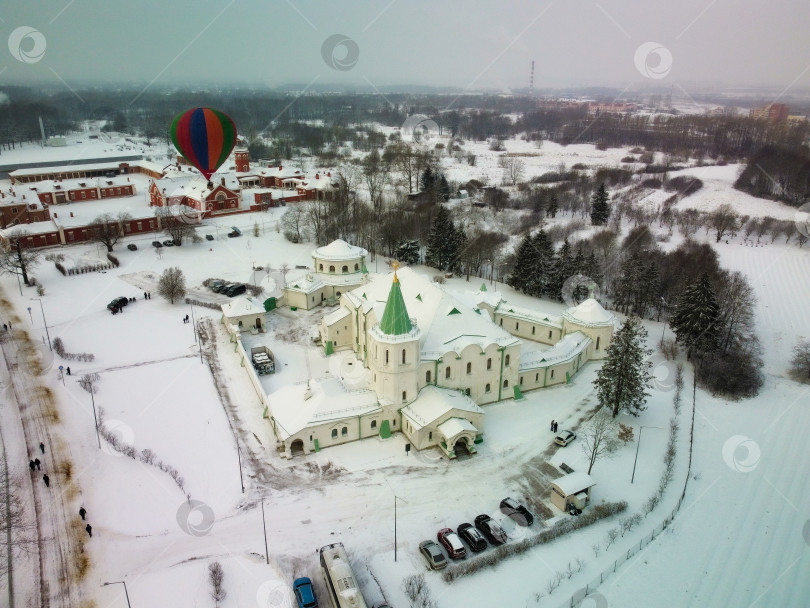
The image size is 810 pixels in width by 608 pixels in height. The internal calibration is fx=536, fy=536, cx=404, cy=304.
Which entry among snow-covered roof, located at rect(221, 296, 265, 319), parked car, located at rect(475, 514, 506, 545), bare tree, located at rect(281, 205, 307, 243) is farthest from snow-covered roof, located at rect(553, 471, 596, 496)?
bare tree, located at rect(281, 205, 307, 243)

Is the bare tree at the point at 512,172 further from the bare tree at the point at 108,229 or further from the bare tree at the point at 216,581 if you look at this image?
the bare tree at the point at 216,581

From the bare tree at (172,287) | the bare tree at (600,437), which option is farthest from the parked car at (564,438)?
the bare tree at (172,287)

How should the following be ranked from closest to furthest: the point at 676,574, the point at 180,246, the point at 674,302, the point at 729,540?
the point at 676,574
the point at 729,540
the point at 674,302
the point at 180,246

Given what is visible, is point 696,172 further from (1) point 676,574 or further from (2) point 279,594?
(2) point 279,594

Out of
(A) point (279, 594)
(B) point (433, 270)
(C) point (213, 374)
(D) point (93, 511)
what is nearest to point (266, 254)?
(B) point (433, 270)

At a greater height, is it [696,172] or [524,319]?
[696,172]

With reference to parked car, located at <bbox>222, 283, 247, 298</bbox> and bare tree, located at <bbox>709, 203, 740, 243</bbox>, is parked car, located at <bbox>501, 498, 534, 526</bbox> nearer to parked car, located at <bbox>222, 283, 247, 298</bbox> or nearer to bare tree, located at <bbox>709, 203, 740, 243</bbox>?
parked car, located at <bbox>222, 283, 247, 298</bbox>
